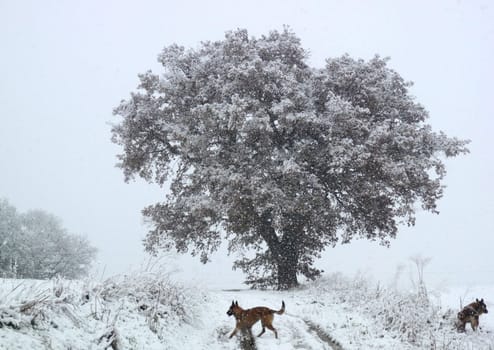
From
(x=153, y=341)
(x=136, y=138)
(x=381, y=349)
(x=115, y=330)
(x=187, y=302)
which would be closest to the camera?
(x=115, y=330)

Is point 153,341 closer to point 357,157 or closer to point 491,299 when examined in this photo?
point 357,157

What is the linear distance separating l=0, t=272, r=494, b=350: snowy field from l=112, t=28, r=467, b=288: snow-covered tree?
3.97m

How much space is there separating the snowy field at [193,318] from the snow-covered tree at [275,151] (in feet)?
13.0

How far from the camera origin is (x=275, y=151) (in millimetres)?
17531

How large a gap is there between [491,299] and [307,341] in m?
12.1

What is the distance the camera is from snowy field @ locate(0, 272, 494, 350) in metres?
6.01

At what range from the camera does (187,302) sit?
10305 mm

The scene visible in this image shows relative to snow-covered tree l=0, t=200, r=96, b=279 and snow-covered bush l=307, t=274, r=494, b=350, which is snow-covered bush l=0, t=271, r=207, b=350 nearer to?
snow-covered bush l=307, t=274, r=494, b=350

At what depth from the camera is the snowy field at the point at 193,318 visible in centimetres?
601

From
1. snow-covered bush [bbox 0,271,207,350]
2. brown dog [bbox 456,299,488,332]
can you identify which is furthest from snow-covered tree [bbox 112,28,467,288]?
snow-covered bush [bbox 0,271,207,350]

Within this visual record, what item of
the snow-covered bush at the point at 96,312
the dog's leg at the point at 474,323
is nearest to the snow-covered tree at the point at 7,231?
the snow-covered bush at the point at 96,312

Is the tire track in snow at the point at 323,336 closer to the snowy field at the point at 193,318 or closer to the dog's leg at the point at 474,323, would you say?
the snowy field at the point at 193,318

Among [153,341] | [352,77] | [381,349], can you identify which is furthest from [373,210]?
[153,341]

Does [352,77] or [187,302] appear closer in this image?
[187,302]
